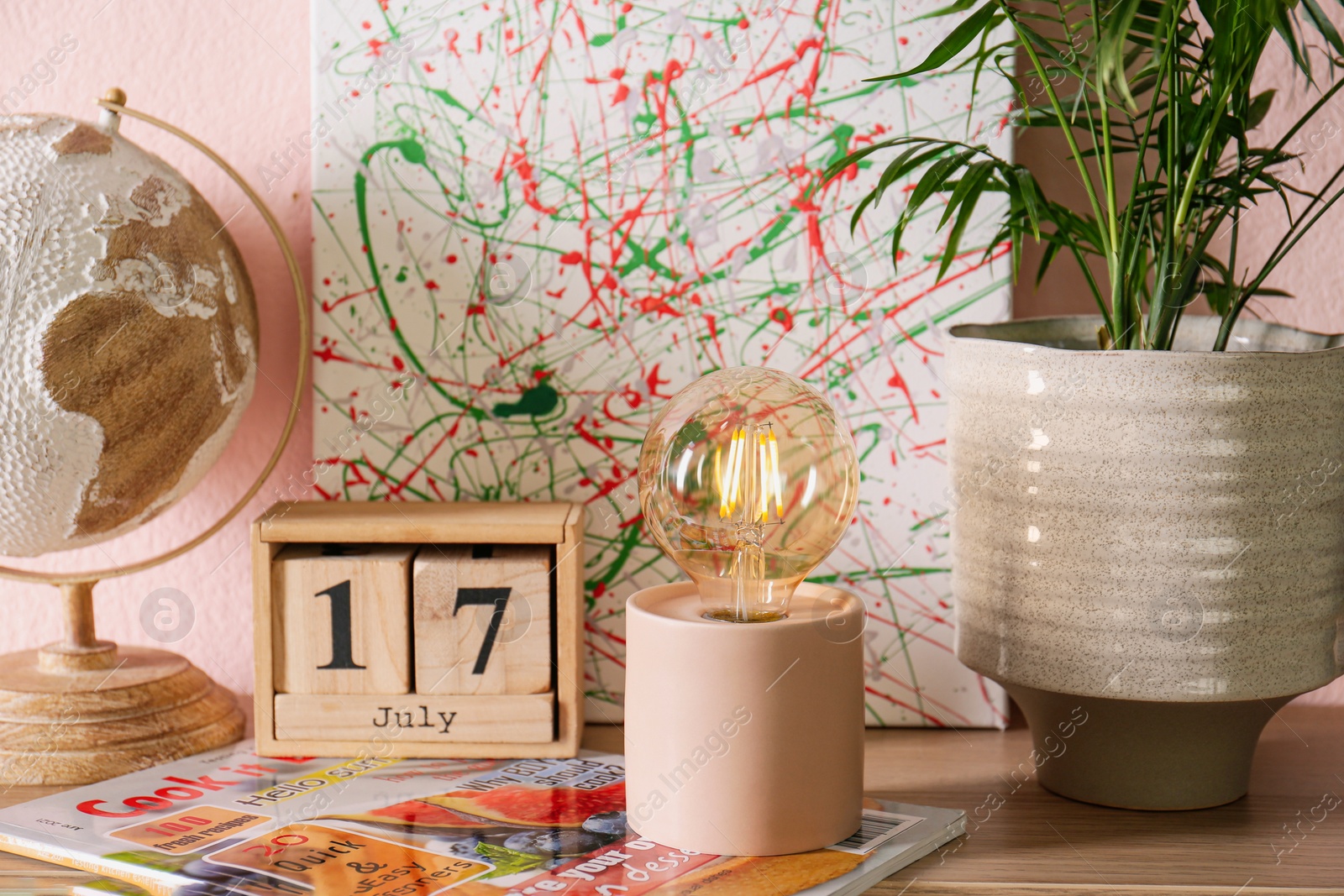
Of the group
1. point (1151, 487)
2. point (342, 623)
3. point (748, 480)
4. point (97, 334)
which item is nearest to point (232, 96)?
point (97, 334)

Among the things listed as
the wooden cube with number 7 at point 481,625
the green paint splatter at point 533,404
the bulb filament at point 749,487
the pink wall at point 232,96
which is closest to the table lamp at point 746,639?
the bulb filament at point 749,487

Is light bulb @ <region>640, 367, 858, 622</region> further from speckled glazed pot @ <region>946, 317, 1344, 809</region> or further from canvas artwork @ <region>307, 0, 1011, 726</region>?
canvas artwork @ <region>307, 0, 1011, 726</region>

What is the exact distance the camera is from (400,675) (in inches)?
30.4

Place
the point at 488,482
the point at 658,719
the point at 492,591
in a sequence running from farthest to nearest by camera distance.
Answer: the point at 488,482 < the point at 492,591 < the point at 658,719

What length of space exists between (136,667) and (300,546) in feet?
0.49

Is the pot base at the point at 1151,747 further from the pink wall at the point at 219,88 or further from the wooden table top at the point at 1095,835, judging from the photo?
the pink wall at the point at 219,88

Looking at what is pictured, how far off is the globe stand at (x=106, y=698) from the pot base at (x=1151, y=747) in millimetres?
525

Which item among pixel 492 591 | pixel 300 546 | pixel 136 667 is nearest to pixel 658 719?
pixel 492 591

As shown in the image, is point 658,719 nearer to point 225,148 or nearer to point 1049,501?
point 1049,501

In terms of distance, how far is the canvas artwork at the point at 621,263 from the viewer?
33.3 inches

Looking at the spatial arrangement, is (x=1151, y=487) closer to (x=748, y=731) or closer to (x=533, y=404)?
(x=748, y=731)

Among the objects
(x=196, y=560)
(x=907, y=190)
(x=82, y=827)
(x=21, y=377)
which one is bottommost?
(x=82, y=827)

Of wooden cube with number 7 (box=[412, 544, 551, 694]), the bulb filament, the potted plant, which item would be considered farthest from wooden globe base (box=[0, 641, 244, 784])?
the potted plant

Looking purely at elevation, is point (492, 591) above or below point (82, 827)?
above
